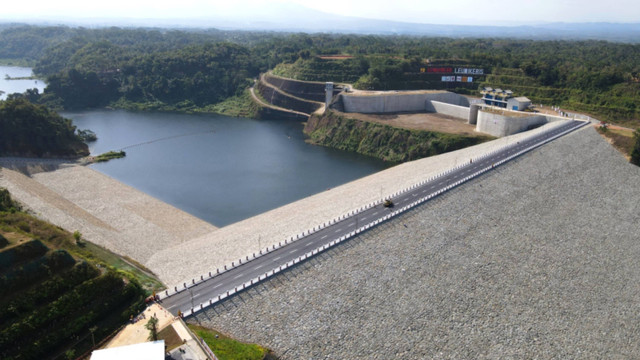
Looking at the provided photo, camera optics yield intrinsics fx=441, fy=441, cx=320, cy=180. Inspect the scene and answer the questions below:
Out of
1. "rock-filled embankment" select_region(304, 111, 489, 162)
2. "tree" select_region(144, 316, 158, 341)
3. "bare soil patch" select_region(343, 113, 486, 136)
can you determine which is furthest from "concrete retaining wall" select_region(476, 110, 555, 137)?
"tree" select_region(144, 316, 158, 341)

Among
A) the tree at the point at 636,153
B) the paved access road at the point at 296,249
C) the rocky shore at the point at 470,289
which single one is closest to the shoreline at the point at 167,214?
the paved access road at the point at 296,249

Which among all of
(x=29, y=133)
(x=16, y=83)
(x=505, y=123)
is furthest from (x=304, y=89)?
(x=16, y=83)

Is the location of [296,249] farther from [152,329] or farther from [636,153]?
[636,153]

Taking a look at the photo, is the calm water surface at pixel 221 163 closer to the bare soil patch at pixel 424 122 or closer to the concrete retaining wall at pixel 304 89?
the concrete retaining wall at pixel 304 89

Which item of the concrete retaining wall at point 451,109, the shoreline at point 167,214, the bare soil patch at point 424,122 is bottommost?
the shoreline at point 167,214

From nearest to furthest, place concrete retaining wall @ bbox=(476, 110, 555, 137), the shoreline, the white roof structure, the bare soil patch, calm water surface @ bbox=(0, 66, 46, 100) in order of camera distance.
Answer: the white roof structure → the shoreline → concrete retaining wall @ bbox=(476, 110, 555, 137) → the bare soil patch → calm water surface @ bbox=(0, 66, 46, 100)

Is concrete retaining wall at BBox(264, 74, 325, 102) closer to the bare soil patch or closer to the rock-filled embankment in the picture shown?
the rock-filled embankment

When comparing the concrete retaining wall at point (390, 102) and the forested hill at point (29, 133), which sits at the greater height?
the concrete retaining wall at point (390, 102)

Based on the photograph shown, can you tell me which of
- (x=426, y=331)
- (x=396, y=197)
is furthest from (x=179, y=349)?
(x=396, y=197)
